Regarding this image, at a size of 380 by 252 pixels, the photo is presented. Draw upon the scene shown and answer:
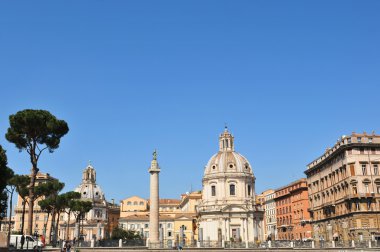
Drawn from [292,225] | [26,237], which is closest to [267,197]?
[292,225]

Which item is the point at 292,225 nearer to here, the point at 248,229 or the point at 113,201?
the point at 248,229

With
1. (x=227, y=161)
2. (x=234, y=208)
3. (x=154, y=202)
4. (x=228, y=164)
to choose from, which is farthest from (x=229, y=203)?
(x=154, y=202)

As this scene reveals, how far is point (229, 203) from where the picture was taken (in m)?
83.6

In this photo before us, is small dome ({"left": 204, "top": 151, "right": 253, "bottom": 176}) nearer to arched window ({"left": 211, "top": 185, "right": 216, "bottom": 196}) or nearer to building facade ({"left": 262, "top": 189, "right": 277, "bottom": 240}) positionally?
arched window ({"left": 211, "top": 185, "right": 216, "bottom": 196})

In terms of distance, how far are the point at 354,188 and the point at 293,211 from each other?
35575 millimetres

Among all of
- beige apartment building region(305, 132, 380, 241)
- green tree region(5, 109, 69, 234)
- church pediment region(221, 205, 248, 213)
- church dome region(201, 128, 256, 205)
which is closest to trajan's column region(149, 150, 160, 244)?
green tree region(5, 109, 69, 234)

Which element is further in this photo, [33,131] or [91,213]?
[91,213]

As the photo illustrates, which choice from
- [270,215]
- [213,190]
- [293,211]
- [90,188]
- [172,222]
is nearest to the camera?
[213,190]

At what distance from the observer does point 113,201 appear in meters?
142

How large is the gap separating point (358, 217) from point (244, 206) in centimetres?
2972

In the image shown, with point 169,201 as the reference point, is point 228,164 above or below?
above

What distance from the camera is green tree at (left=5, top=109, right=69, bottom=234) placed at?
139 feet

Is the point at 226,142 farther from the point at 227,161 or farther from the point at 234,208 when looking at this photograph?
the point at 234,208

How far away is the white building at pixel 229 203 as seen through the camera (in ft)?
272
